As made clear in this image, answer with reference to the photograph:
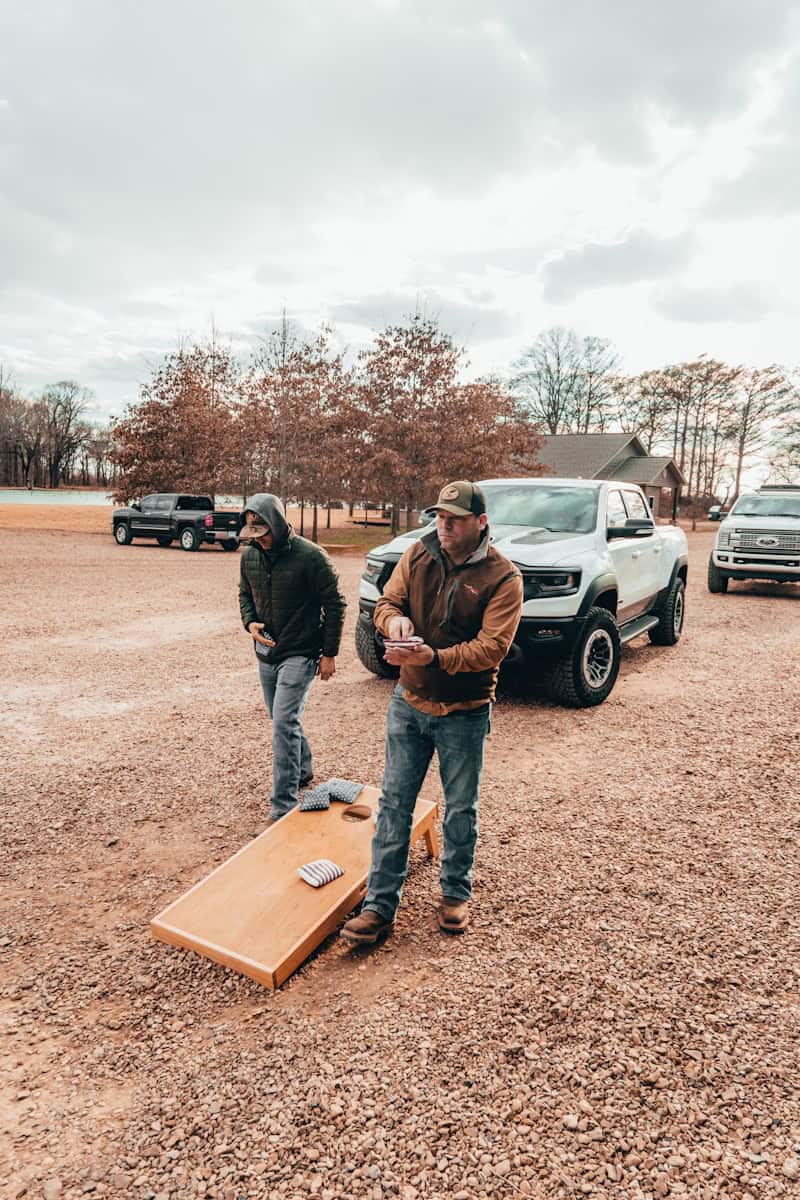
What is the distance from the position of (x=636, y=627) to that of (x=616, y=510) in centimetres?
130

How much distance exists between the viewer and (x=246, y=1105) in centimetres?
221

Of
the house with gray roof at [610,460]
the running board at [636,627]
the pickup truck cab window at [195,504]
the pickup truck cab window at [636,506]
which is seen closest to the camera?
the running board at [636,627]

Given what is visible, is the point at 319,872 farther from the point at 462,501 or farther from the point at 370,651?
the point at 370,651

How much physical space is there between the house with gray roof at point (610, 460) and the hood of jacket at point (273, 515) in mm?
37850

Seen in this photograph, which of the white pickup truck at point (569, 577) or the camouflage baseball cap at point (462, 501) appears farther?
the white pickup truck at point (569, 577)

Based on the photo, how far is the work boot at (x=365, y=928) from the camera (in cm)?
298

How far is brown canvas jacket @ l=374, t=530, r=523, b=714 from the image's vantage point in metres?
2.82

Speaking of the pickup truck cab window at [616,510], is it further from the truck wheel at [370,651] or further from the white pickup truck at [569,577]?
the truck wheel at [370,651]

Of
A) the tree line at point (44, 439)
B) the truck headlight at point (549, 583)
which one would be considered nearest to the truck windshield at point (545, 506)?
the truck headlight at point (549, 583)

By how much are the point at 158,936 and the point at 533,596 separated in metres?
3.98

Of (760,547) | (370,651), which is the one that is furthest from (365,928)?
(760,547)

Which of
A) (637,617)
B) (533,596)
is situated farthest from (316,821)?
(637,617)

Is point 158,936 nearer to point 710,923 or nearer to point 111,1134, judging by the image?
point 111,1134

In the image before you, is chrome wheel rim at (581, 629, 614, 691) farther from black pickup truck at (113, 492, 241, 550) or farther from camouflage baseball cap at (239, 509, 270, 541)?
black pickup truck at (113, 492, 241, 550)
